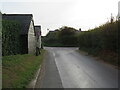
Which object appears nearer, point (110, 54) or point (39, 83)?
point (39, 83)

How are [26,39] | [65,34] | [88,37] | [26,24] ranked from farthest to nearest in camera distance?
[65,34], [88,37], [26,24], [26,39]

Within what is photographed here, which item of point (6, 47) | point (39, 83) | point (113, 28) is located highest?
point (113, 28)

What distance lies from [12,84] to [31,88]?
776 millimetres

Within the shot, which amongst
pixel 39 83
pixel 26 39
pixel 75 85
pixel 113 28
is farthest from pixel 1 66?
pixel 26 39

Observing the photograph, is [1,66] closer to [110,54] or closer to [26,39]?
[110,54]

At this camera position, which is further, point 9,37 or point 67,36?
point 67,36

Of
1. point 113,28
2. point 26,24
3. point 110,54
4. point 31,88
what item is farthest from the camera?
point 26,24

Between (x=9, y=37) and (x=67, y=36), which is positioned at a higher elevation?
(x=9, y=37)

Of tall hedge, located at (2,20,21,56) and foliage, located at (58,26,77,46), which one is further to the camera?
foliage, located at (58,26,77,46)

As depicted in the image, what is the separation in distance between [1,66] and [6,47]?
203 inches

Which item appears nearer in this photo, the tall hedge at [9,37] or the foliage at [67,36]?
the tall hedge at [9,37]

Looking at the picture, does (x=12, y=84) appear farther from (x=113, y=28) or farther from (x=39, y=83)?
(x=113, y=28)

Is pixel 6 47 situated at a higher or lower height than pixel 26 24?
lower

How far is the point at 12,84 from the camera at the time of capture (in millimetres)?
8789
